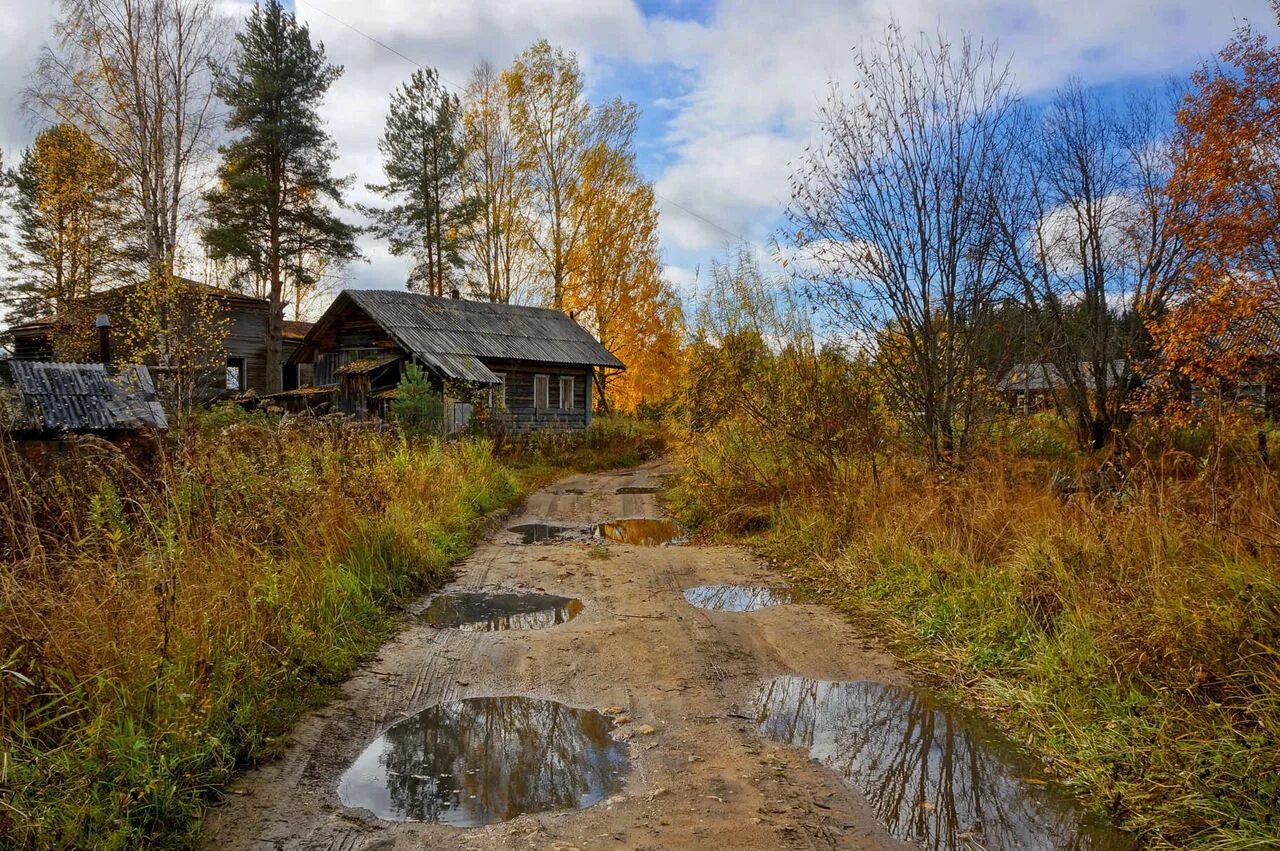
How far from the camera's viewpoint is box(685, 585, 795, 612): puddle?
6.27 meters

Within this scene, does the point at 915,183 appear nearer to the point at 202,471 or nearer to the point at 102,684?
the point at 202,471

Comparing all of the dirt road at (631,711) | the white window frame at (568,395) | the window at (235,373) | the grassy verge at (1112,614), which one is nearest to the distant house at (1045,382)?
the grassy verge at (1112,614)

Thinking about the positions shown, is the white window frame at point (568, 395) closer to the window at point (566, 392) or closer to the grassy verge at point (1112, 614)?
the window at point (566, 392)

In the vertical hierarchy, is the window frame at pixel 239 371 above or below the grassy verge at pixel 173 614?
above

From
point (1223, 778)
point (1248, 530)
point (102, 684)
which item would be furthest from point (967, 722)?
point (102, 684)

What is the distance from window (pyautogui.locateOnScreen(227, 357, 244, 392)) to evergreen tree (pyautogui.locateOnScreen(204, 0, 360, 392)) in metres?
2.15

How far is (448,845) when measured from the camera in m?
2.72

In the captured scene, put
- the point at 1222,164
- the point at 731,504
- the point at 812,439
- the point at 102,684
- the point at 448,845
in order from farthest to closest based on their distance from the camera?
the point at 1222,164 < the point at 731,504 < the point at 812,439 < the point at 102,684 < the point at 448,845

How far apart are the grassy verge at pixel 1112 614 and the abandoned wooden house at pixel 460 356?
12.0m

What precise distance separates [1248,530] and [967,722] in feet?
6.65

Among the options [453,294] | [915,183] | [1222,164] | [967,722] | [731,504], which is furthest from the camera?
[453,294]

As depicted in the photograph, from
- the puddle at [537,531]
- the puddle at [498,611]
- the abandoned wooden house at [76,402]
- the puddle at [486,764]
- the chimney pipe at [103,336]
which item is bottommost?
the puddle at [537,531]

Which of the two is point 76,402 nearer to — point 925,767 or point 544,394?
point 925,767

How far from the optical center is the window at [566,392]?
25797 mm
